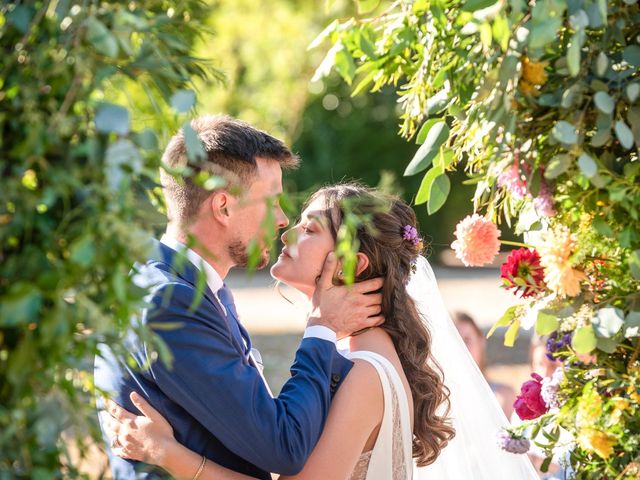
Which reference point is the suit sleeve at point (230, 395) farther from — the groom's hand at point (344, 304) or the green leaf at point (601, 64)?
the green leaf at point (601, 64)

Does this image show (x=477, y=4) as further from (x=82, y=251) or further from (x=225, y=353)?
(x=225, y=353)

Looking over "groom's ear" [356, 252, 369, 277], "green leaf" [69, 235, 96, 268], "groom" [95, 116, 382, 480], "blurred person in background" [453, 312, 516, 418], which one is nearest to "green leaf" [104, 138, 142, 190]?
"green leaf" [69, 235, 96, 268]

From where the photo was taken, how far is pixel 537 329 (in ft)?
6.46

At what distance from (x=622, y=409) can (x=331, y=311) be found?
1048 mm

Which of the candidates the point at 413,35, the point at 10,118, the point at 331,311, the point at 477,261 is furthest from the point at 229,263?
the point at 10,118

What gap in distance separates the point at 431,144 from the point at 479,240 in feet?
1.31

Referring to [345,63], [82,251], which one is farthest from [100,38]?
[345,63]

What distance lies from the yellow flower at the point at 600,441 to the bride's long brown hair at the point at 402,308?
1.10 metres

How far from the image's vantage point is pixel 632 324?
1816mm

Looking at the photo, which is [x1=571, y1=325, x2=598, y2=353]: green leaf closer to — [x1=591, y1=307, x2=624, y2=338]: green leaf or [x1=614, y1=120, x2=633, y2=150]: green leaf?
[x1=591, y1=307, x2=624, y2=338]: green leaf

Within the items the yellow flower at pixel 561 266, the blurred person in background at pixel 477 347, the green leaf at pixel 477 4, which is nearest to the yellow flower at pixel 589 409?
the yellow flower at pixel 561 266

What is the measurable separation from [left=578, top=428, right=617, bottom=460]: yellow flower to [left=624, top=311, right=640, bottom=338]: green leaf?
240 millimetres

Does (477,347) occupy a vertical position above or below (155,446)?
below

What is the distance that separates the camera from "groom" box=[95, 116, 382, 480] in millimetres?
2246
